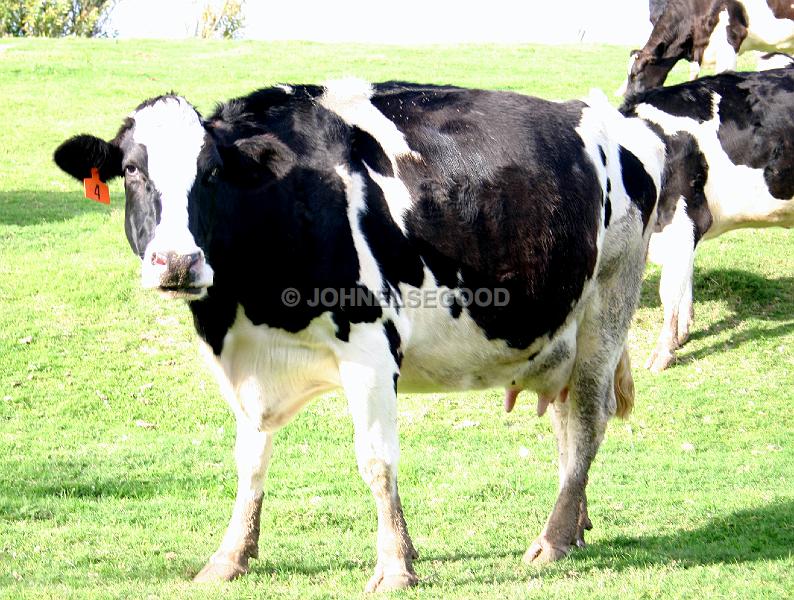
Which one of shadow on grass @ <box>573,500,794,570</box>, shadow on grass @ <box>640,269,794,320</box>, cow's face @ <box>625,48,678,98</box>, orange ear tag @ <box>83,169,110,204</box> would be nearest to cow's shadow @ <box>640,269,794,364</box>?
shadow on grass @ <box>640,269,794,320</box>

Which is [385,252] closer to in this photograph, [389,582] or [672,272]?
[389,582]

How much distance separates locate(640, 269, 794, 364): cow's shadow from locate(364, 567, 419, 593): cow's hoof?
775 cm

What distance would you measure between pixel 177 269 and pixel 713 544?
166 inches

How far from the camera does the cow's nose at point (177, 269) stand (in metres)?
6.09

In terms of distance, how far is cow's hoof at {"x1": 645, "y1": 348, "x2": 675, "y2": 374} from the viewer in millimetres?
13625

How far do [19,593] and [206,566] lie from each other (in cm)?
120

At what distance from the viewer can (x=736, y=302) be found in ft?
51.1

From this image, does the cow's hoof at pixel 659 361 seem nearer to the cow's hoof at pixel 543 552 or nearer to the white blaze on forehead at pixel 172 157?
the cow's hoof at pixel 543 552

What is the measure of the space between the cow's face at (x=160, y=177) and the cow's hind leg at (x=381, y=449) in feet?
3.76

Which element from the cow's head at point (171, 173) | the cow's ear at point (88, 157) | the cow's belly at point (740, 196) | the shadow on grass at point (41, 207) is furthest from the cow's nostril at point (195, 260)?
the shadow on grass at point (41, 207)

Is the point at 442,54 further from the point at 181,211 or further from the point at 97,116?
the point at 181,211

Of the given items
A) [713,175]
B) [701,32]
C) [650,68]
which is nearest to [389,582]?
[713,175]

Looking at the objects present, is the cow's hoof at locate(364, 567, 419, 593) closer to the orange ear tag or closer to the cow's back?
the cow's back

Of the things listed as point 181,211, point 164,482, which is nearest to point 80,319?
point 164,482
